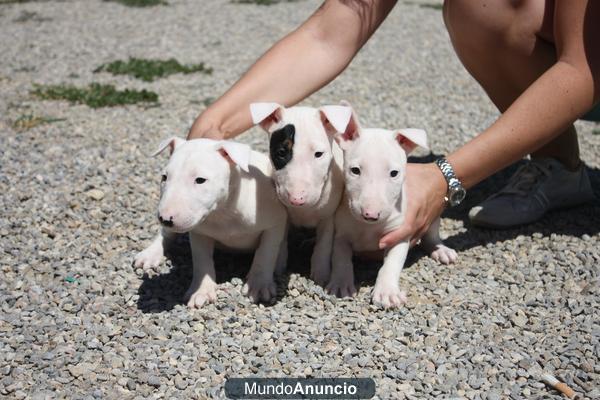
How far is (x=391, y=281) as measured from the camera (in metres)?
3.72

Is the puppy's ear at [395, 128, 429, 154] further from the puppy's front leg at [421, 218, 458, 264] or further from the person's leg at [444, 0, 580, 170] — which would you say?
the person's leg at [444, 0, 580, 170]

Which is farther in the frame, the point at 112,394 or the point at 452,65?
the point at 452,65

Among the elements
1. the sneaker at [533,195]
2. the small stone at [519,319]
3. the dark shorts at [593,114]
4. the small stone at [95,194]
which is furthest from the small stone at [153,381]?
the dark shorts at [593,114]

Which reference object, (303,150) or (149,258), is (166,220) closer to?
(303,150)

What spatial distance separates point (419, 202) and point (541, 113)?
792 mm

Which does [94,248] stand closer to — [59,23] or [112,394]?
[112,394]

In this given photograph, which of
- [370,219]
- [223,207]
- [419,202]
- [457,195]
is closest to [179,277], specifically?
[223,207]

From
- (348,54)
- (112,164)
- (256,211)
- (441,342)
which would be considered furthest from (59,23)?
(441,342)

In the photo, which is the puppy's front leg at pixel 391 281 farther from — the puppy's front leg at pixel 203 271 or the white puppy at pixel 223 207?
the puppy's front leg at pixel 203 271

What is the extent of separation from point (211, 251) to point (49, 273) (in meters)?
0.93

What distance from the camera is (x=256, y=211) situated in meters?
3.67

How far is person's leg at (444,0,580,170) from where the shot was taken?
14.4ft

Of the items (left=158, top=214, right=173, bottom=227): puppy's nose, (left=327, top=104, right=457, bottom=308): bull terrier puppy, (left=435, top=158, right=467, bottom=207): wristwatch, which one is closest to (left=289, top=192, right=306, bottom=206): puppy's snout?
(left=327, top=104, right=457, bottom=308): bull terrier puppy

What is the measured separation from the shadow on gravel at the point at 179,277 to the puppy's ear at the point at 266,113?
0.89 metres
